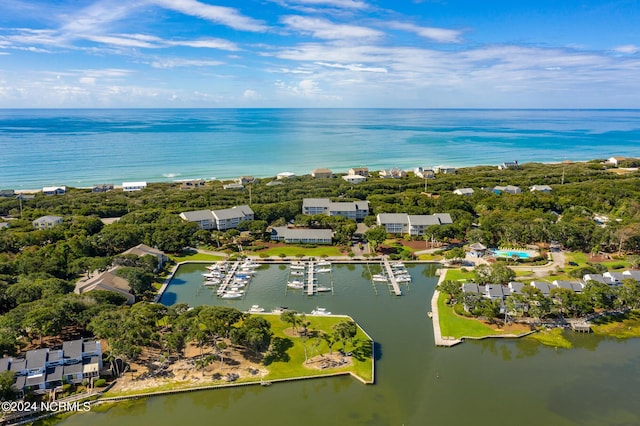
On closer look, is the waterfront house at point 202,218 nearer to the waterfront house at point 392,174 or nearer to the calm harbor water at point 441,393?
the calm harbor water at point 441,393

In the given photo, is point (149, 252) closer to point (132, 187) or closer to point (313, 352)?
point (313, 352)

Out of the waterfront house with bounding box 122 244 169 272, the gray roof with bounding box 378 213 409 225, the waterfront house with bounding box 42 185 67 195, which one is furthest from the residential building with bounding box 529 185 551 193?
the waterfront house with bounding box 42 185 67 195

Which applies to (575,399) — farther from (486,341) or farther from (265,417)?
(265,417)

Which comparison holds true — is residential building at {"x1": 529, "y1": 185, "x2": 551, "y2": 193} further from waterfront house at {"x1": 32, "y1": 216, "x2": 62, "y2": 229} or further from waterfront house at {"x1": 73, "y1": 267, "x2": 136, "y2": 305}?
waterfront house at {"x1": 32, "y1": 216, "x2": 62, "y2": 229}

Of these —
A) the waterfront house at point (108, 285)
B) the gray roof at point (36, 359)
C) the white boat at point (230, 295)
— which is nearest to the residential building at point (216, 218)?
the white boat at point (230, 295)

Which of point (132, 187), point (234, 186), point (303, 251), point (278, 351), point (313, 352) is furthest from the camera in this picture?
point (234, 186)

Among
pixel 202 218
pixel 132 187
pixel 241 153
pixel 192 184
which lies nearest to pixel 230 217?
pixel 202 218

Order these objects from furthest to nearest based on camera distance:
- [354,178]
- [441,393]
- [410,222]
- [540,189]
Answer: [354,178], [540,189], [410,222], [441,393]
